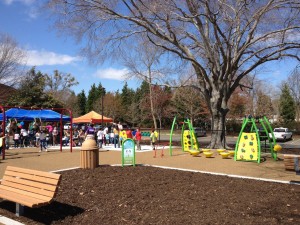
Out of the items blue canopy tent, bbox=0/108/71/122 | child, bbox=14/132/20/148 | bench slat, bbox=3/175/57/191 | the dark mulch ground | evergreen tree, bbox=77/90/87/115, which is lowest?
the dark mulch ground

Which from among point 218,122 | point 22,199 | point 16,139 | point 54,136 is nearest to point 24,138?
point 16,139

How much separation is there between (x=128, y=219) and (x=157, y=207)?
0.78 m

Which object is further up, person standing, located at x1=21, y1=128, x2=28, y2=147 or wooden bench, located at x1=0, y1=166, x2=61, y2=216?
person standing, located at x1=21, y1=128, x2=28, y2=147

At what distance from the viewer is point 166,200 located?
6.29 m

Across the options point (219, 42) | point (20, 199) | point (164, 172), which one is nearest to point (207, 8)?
point (219, 42)

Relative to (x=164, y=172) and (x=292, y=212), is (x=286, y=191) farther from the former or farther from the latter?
(x=164, y=172)

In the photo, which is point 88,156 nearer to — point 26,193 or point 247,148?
point 26,193

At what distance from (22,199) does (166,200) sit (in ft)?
8.78

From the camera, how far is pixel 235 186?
7.57m

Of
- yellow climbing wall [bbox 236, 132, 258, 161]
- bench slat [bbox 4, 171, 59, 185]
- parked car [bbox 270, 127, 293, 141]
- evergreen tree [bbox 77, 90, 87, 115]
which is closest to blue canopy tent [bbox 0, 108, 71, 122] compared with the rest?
yellow climbing wall [bbox 236, 132, 258, 161]

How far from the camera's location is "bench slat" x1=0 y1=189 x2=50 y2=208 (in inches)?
200

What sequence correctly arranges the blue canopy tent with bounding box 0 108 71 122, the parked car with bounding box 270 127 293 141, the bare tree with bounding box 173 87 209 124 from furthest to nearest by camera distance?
the bare tree with bounding box 173 87 209 124, the parked car with bounding box 270 127 293 141, the blue canopy tent with bounding box 0 108 71 122

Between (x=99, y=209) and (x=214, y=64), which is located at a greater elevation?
(x=214, y=64)

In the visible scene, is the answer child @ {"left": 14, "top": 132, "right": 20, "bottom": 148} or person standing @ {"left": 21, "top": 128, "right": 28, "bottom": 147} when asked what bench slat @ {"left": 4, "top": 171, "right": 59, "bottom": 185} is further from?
person standing @ {"left": 21, "top": 128, "right": 28, "bottom": 147}
